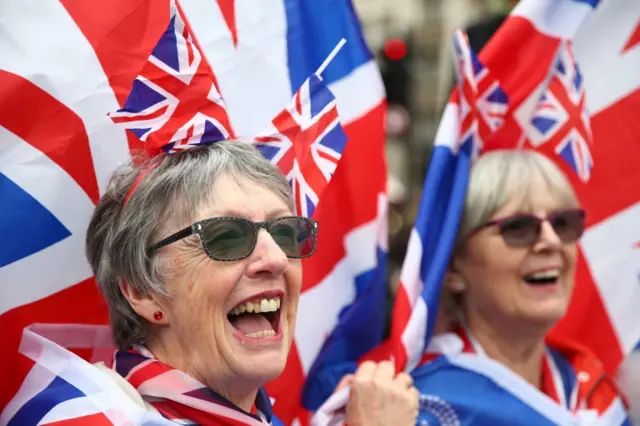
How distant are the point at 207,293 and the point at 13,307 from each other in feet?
1.86

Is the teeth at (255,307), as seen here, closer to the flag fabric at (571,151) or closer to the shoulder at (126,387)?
the shoulder at (126,387)

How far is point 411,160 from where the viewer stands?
7.57 metres

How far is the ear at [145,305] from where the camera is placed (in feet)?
7.00

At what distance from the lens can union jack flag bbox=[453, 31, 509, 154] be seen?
290 cm

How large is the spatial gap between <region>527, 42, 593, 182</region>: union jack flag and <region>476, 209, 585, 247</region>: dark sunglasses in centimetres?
35

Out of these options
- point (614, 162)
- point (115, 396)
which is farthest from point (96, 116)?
point (614, 162)

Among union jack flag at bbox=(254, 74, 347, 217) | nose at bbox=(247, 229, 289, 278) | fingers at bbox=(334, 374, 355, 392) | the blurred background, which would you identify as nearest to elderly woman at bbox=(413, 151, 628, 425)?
fingers at bbox=(334, 374, 355, 392)

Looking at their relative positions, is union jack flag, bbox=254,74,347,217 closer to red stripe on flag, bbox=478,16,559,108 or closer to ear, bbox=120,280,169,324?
ear, bbox=120,280,169,324

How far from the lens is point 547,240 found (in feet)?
9.32

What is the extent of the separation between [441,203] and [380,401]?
0.68 metres

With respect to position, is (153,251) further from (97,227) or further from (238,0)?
(238,0)

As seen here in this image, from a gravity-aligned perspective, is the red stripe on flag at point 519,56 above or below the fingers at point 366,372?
above

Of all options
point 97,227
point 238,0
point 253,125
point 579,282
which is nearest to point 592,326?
point 579,282

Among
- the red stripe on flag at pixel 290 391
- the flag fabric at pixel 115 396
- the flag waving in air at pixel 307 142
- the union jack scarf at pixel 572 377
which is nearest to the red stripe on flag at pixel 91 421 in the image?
the flag fabric at pixel 115 396
